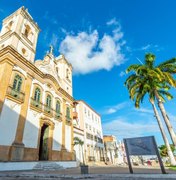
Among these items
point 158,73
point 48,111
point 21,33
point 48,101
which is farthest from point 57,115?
point 158,73

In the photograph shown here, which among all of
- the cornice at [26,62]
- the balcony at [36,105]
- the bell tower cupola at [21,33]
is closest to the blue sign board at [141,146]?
the balcony at [36,105]

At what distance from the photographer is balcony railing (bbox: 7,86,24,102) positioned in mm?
13500

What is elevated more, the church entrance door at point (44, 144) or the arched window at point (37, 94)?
the arched window at point (37, 94)

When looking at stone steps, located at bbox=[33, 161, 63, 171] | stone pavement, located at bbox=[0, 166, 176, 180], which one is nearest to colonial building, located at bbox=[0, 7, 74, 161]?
stone steps, located at bbox=[33, 161, 63, 171]

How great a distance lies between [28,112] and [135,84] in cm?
1316

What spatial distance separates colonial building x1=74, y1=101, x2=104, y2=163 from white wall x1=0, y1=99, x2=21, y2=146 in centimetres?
1530

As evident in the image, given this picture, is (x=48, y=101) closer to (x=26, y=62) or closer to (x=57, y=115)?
(x=57, y=115)

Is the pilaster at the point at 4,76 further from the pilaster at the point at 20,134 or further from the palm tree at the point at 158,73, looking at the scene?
the palm tree at the point at 158,73

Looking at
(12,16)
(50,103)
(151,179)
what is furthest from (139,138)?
(12,16)

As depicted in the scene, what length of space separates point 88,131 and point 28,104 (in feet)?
66.0

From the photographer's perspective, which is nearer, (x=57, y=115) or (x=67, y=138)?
(x=57, y=115)

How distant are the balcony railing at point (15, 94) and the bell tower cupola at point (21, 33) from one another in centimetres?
535

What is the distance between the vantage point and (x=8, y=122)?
12609mm

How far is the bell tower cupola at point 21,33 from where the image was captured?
1726 centimetres
